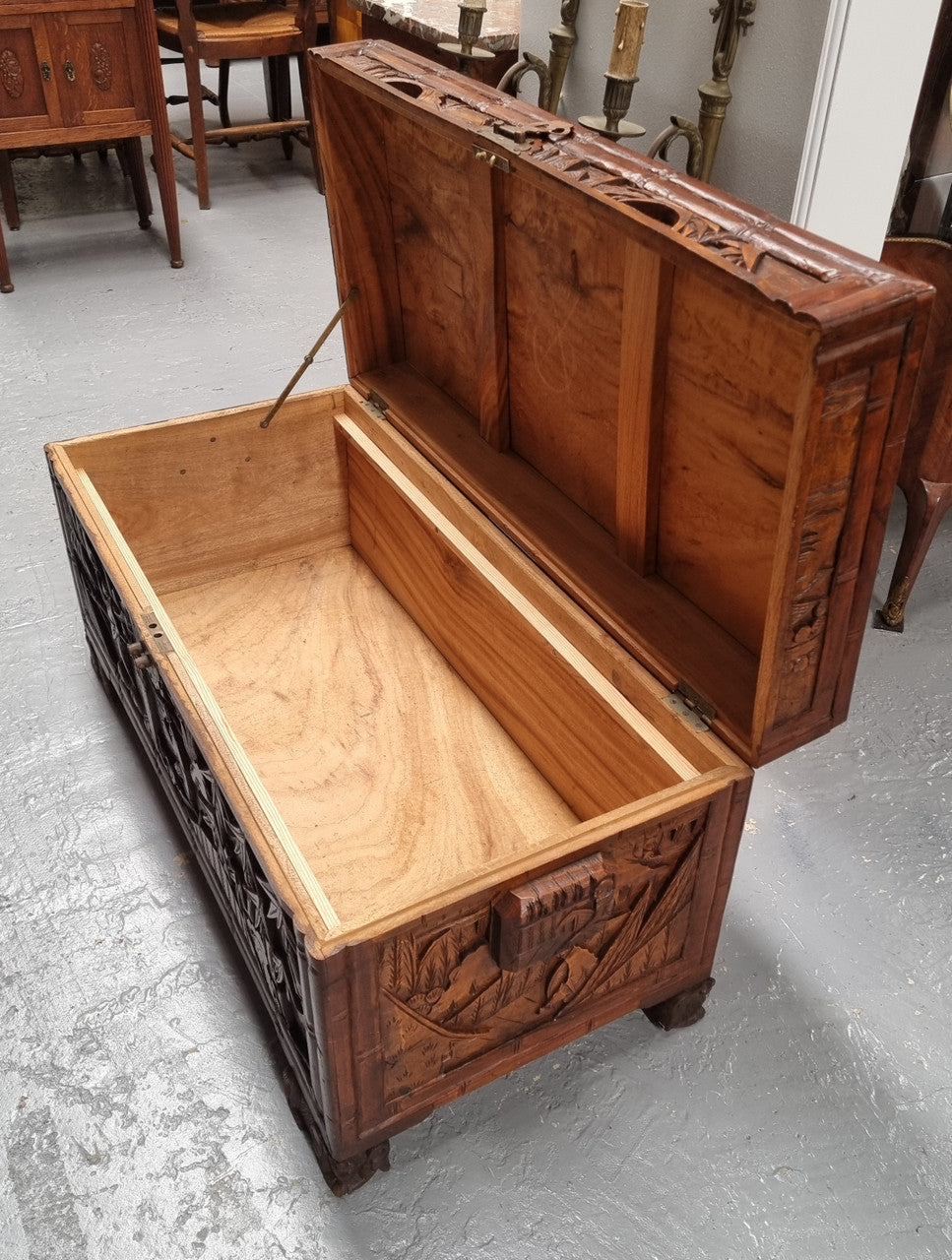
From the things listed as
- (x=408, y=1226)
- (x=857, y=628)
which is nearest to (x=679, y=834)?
(x=857, y=628)

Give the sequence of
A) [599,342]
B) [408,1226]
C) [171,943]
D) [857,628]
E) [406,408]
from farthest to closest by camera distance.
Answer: [406,408]
[171,943]
[599,342]
[408,1226]
[857,628]

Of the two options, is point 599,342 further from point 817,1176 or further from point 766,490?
point 817,1176

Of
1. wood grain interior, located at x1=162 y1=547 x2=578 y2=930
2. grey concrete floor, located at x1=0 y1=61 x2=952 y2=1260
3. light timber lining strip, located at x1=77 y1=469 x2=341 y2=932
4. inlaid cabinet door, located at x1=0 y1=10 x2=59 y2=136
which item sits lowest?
grey concrete floor, located at x1=0 y1=61 x2=952 y2=1260

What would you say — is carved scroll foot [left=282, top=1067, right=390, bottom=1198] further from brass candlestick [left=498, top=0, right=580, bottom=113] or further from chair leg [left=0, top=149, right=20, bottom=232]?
chair leg [left=0, top=149, right=20, bottom=232]

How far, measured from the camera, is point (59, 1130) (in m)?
1.51

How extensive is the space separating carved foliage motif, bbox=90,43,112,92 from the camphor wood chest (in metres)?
2.06

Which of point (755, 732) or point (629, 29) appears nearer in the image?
point (755, 732)

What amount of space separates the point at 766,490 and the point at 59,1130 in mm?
1193

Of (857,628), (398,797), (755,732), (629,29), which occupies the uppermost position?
(629,29)

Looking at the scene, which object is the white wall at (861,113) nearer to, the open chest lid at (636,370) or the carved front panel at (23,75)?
the open chest lid at (636,370)

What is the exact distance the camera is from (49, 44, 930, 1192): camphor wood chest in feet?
3.91

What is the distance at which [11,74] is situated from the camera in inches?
136

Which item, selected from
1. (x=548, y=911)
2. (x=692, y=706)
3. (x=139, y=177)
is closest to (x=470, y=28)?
(x=692, y=706)

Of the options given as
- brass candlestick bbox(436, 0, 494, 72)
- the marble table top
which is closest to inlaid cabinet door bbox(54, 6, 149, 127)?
the marble table top
